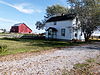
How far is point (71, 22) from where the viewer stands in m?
31.9

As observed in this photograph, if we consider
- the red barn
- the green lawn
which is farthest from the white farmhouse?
the red barn

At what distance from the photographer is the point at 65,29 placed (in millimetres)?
33562

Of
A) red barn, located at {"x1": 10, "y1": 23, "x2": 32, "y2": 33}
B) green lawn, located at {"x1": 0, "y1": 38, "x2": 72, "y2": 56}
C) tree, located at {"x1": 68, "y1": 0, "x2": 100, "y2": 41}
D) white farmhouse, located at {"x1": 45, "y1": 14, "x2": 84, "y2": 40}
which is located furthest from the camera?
red barn, located at {"x1": 10, "y1": 23, "x2": 32, "y2": 33}

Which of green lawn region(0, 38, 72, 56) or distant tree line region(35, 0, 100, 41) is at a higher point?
distant tree line region(35, 0, 100, 41)

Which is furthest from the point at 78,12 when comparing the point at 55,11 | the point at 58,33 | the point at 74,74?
the point at 55,11

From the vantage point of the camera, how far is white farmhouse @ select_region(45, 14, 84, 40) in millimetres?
31938

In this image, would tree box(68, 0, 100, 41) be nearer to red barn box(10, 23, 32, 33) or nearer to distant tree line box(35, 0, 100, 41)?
distant tree line box(35, 0, 100, 41)

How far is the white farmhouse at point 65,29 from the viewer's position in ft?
105

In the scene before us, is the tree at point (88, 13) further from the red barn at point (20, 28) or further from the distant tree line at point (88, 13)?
the red barn at point (20, 28)

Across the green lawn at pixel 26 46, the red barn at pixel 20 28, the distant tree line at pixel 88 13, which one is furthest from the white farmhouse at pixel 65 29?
the red barn at pixel 20 28

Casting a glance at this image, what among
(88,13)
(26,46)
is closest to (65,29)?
(88,13)

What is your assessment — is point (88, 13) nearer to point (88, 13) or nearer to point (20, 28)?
point (88, 13)

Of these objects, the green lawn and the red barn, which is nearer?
the green lawn

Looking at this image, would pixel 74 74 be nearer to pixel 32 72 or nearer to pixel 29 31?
pixel 32 72
